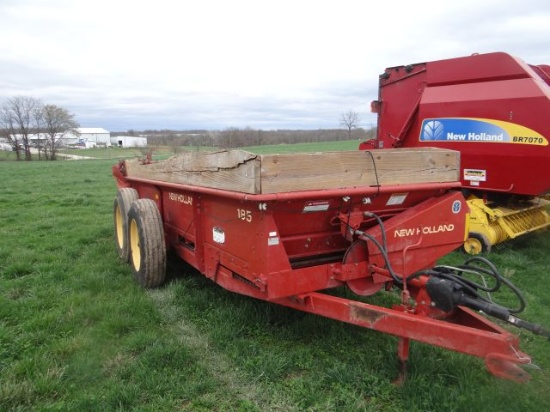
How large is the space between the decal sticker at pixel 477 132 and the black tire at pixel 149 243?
13.2 feet

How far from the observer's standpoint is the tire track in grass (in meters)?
2.74

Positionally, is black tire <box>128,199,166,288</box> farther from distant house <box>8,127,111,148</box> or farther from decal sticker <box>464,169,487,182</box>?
distant house <box>8,127,111,148</box>

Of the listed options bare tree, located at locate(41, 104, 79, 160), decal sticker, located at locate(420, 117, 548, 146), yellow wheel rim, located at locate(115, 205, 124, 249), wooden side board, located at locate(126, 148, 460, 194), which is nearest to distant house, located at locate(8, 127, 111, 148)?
bare tree, located at locate(41, 104, 79, 160)

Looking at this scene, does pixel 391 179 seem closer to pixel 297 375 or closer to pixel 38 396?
pixel 297 375

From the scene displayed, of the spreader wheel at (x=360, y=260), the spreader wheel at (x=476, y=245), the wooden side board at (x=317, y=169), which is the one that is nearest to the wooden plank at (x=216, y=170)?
the wooden side board at (x=317, y=169)

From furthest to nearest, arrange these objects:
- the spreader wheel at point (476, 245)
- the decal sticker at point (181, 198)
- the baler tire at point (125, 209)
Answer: the spreader wheel at point (476, 245), the baler tire at point (125, 209), the decal sticker at point (181, 198)

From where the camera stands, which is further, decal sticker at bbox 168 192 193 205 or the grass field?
decal sticker at bbox 168 192 193 205

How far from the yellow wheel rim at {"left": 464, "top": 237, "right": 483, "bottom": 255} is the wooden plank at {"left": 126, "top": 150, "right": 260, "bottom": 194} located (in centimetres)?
384

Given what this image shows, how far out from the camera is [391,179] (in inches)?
121

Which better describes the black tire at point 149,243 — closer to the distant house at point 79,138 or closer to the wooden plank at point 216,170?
the wooden plank at point 216,170

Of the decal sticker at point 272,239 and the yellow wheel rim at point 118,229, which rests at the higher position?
the decal sticker at point 272,239

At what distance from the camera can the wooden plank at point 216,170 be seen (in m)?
2.66

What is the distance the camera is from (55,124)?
5656 cm

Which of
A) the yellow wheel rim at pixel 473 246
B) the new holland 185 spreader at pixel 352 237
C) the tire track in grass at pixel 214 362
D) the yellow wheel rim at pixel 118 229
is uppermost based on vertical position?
the new holland 185 spreader at pixel 352 237
